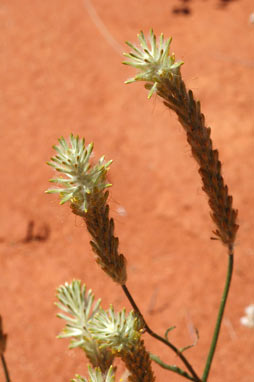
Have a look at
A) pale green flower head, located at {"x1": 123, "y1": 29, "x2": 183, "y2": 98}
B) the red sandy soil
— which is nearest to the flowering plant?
pale green flower head, located at {"x1": 123, "y1": 29, "x2": 183, "y2": 98}

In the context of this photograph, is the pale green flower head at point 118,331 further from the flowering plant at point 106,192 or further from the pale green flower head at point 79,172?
the pale green flower head at point 79,172

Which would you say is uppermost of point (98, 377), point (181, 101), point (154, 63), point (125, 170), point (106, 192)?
point (125, 170)

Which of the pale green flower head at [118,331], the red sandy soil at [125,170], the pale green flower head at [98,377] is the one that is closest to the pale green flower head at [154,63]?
the pale green flower head at [118,331]

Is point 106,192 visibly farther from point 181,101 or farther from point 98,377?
point 98,377

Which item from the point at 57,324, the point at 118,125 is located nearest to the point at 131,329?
the point at 57,324

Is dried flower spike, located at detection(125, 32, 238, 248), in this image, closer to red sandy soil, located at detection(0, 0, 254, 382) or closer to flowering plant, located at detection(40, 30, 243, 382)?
flowering plant, located at detection(40, 30, 243, 382)

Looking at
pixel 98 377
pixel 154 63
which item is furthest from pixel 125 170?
pixel 98 377
